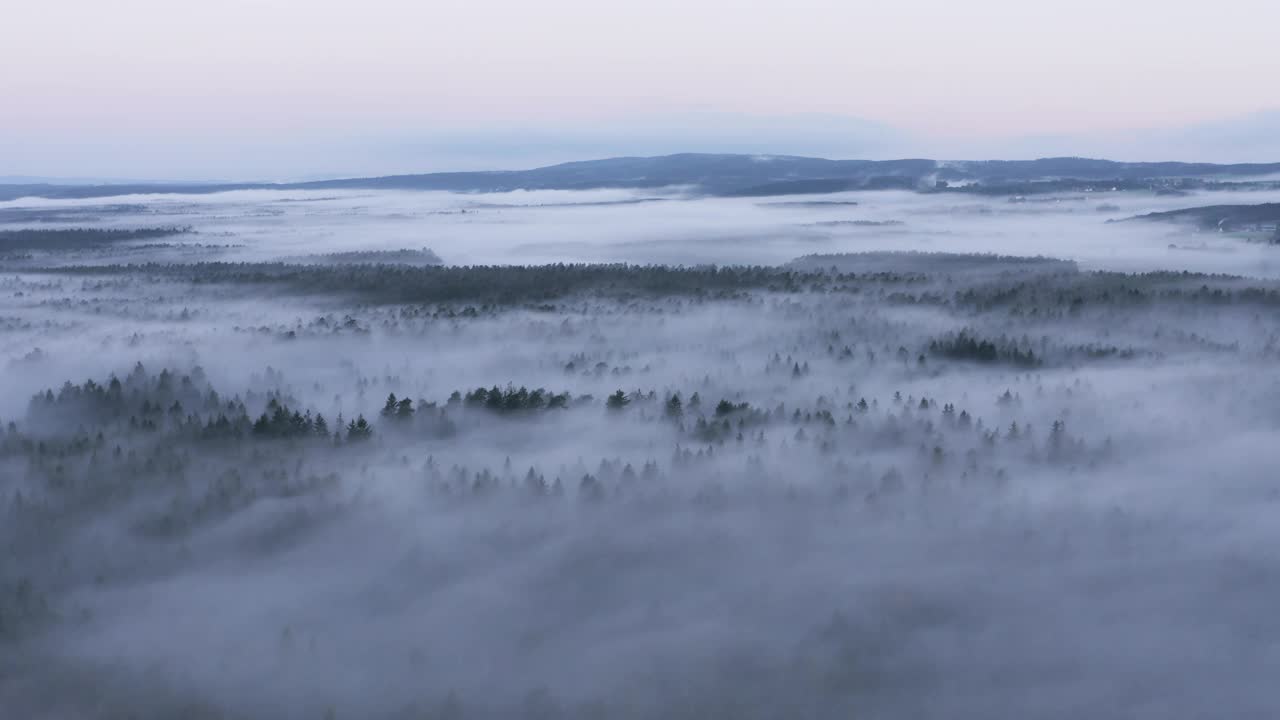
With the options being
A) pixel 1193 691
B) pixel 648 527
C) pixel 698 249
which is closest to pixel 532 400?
pixel 648 527

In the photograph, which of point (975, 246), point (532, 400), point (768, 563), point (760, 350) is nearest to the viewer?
point (768, 563)

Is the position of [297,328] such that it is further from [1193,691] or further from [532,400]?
[1193,691]

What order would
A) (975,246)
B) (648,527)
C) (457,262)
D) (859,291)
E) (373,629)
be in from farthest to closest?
(975,246)
(457,262)
(859,291)
(648,527)
(373,629)

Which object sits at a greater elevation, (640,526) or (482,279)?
(482,279)

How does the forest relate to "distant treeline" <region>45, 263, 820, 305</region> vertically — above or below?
below

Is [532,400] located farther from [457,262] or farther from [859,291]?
[457,262]

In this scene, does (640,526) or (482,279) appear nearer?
(640,526)

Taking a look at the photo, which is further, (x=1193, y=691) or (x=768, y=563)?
(x=768, y=563)

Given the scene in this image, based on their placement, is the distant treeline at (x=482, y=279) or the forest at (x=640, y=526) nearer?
the forest at (x=640, y=526)

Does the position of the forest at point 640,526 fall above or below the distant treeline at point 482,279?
below

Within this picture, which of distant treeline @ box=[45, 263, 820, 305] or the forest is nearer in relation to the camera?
the forest
